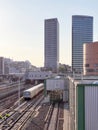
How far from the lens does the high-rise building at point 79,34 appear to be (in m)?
183

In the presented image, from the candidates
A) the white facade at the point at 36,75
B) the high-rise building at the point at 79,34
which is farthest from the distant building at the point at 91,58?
the high-rise building at the point at 79,34

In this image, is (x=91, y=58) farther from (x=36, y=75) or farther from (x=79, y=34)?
(x=79, y=34)

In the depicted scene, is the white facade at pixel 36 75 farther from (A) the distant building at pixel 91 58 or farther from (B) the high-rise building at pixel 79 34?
(B) the high-rise building at pixel 79 34

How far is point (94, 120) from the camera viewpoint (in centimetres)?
1634

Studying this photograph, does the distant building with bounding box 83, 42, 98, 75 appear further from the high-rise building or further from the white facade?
the high-rise building

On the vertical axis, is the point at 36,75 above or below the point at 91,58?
below

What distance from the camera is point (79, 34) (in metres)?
185

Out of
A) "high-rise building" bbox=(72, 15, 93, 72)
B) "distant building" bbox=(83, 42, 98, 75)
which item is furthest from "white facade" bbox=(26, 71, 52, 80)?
"high-rise building" bbox=(72, 15, 93, 72)

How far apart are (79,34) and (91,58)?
95.8m

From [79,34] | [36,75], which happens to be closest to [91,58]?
[36,75]

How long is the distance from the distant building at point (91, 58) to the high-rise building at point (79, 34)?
87744 millimetres

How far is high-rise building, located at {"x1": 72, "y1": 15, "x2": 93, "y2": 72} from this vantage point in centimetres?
18262

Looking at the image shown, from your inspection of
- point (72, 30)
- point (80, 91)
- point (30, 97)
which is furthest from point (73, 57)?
point (80, 91)

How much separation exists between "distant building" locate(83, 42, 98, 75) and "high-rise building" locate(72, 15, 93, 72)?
87.7 metres
